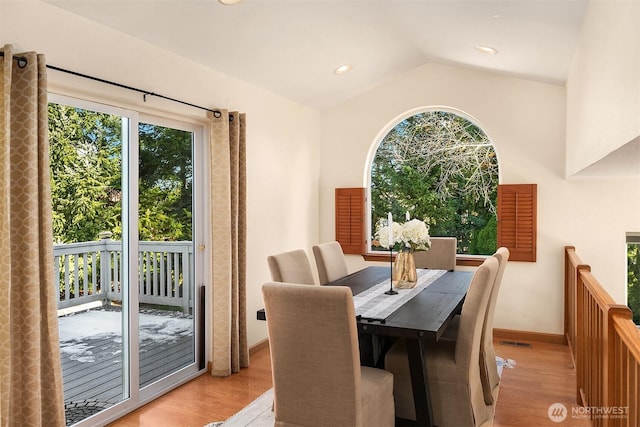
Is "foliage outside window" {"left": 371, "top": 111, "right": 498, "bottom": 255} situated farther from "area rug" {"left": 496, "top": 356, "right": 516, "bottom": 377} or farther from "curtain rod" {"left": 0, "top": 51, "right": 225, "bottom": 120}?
"curtain rod" {"left": 0, "top": 51, "right": 225, "bottom": 120}

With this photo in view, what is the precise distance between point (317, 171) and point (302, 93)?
1.05 metres

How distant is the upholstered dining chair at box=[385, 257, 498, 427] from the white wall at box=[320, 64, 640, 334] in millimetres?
2255

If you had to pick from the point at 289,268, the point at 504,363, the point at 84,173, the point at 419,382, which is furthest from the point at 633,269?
the point at 84,173

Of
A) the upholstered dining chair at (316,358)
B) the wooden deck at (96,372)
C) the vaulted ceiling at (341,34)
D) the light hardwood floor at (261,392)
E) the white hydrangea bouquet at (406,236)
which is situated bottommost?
the light hardwood floor at (261,392)

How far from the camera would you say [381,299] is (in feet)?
9.53

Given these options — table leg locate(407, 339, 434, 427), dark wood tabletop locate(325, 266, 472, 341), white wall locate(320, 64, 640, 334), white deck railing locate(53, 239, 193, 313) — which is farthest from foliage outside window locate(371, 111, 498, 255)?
table leg locate(407, 339, 434, 427)

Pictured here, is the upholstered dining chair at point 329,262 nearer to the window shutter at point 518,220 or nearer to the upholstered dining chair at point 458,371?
the upholstered dining chair at point 458,371

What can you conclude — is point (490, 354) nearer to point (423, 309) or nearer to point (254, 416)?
point (423, 309)

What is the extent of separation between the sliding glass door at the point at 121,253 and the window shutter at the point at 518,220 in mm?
3015

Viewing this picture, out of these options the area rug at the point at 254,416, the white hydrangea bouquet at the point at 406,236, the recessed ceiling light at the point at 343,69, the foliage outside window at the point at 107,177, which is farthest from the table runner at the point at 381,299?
the recessed ceiling light at the point at 343,69

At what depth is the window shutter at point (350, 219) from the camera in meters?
5.43

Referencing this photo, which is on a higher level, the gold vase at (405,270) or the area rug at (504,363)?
the gold vase at (405,270)

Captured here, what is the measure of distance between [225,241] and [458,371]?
201cm

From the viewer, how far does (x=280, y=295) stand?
217 cm
